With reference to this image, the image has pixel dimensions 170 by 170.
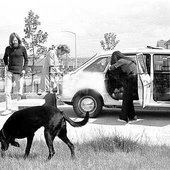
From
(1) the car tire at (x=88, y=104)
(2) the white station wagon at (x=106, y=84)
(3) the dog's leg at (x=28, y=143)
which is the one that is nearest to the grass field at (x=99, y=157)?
(3) the dog's leg at (x=28, y=143)

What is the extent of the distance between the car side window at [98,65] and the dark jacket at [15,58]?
1.70m

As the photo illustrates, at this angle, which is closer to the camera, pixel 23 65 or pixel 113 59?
pixel 113 59

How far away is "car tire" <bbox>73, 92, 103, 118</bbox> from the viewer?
29.2 feet

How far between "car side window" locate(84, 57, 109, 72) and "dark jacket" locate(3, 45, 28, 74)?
170cm

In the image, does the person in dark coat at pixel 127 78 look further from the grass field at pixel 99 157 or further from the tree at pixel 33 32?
the tree at pixel 33 32

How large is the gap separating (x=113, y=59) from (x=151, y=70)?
3.38 feet

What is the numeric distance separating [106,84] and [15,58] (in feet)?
8.09

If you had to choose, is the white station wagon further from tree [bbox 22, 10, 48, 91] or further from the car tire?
tree [bbox 22, 10, 48, 91]

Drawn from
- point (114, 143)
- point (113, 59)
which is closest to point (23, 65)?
point (113, 59)

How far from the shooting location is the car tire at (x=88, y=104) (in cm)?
890

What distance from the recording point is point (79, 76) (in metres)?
9.16

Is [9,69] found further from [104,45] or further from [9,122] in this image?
[104,45]

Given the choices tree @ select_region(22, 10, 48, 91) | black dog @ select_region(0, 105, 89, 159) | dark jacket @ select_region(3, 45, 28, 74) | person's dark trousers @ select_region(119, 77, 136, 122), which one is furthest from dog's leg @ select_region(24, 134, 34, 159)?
tree @ select_region(22, 10, 48, 91)

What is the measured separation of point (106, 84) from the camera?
8875 mm
